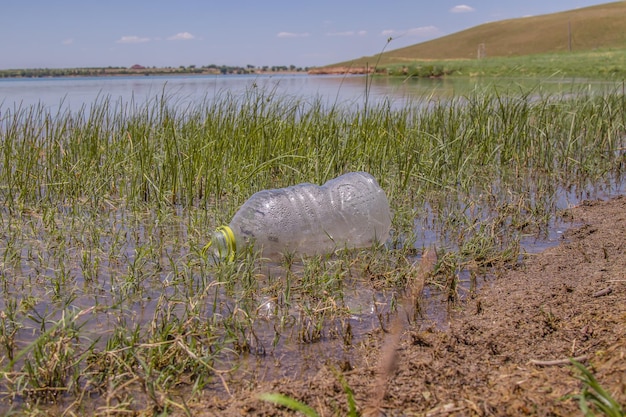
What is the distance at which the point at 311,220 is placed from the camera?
13.6ft

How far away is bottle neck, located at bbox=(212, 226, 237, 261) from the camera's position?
3.65 m

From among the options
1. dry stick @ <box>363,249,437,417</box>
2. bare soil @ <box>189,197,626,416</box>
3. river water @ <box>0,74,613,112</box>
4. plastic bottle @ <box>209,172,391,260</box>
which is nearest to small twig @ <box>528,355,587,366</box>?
bare soil @ <box>189,197,626,416</box>

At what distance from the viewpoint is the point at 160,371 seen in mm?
2400

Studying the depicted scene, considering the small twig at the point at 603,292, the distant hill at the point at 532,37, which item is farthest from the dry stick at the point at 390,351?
the distant hill at the point at 532,37

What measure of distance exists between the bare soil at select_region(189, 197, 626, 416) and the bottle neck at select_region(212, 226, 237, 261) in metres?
1.19

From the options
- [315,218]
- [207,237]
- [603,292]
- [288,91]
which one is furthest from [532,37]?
[603,292]

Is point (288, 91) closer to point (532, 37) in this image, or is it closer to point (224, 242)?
point (224, 242)

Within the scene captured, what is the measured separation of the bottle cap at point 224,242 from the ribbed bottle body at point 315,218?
8 centimetres

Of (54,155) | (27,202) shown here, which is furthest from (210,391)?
(54,155)

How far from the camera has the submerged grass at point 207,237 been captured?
2436 mm

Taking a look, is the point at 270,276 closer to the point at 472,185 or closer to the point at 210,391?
the point at 210,391

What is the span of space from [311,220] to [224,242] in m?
0.66

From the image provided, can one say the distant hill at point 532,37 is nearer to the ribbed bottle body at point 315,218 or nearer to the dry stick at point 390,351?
the ribbed bottle body at point 315,218

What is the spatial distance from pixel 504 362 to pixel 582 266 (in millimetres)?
1462
